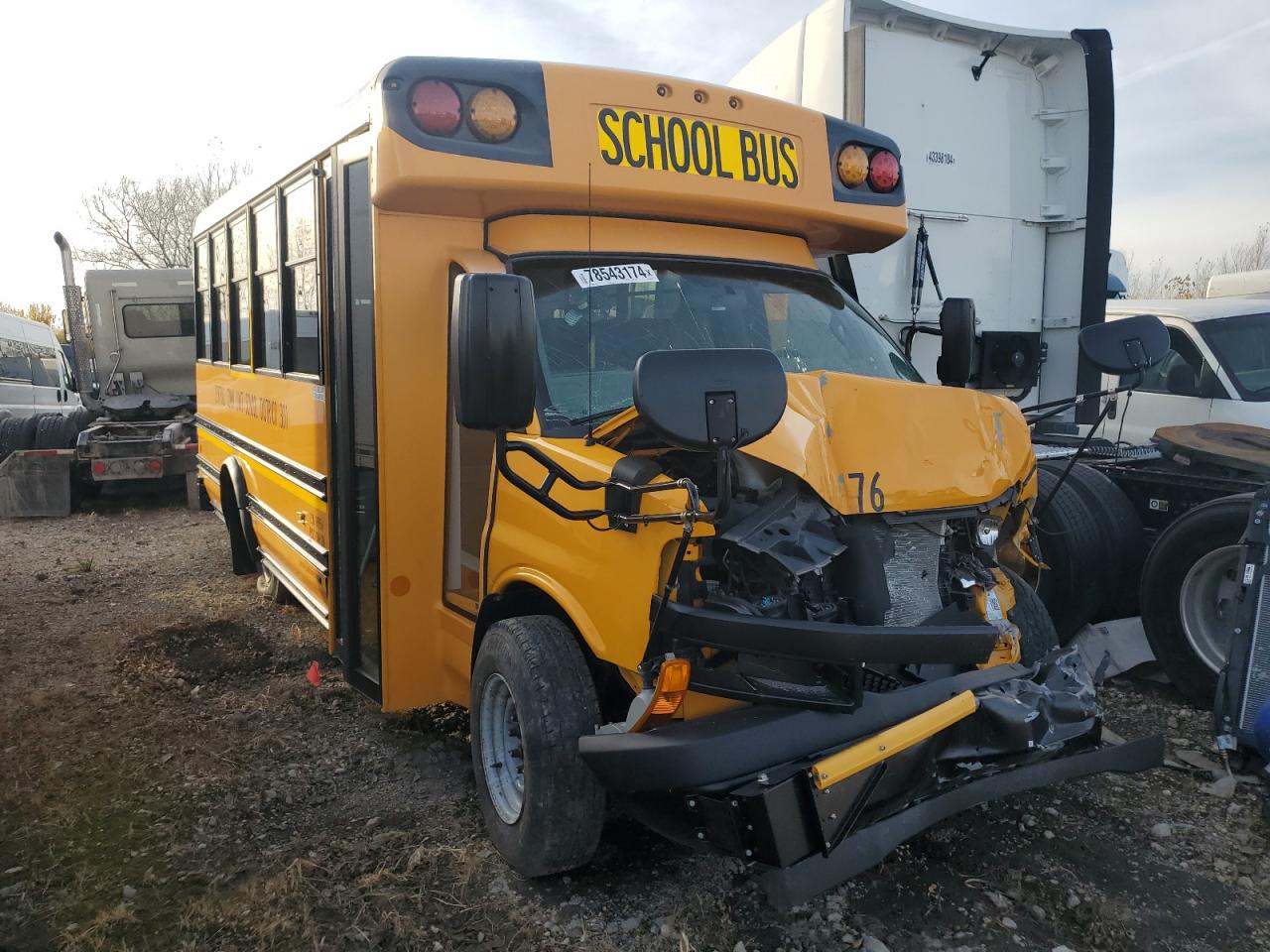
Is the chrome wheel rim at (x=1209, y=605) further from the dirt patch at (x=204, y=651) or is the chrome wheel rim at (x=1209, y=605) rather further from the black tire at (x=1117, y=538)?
the dirt patch at (x=204, y=651)

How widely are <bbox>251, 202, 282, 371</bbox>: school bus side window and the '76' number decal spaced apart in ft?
12.3

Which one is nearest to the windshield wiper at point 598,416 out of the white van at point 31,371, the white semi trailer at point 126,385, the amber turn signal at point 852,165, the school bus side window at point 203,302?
the amber turn signal at point 852,165

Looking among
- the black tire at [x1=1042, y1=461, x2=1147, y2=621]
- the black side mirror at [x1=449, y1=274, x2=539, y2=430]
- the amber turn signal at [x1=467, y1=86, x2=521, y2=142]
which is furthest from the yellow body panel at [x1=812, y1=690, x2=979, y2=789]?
the black tire at [x1=1042, y1=461, x2=1147, y2=621]

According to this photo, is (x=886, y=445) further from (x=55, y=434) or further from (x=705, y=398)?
(x=55, y=434)

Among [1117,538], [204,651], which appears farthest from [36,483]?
[1117,538]

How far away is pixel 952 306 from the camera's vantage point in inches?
176

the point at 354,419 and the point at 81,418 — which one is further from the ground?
the point at 354,419

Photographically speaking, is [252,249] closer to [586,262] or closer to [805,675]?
[586,262]

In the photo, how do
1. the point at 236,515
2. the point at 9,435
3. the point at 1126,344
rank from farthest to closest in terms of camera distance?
the point at 9,435 < the point at 236,515 < the point at 1126,344

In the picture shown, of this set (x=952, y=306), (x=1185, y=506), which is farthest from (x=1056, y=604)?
(x=952, y=306)

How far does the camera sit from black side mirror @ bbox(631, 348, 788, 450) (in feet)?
7.86

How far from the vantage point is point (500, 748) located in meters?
3.47

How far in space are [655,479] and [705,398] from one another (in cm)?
38

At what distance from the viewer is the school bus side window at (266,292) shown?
5.41 meters
